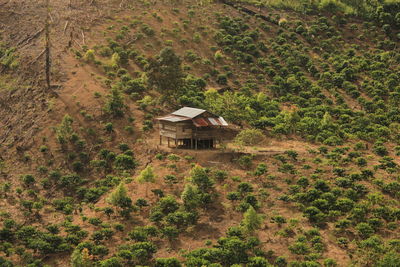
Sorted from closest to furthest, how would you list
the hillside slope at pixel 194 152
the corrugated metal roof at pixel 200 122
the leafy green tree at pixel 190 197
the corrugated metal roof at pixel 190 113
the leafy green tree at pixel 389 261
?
the leafy green tree at pixel 389 261 → the hillside slope at pixel 194 152 → the leafy green tree at pixel 190 197 → the corrugated metal roof at pixel 200 122 → the corrugated metal roof at pixel 190 113

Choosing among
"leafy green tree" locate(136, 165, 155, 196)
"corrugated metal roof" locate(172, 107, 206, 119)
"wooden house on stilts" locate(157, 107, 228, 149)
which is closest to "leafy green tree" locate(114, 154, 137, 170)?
"wooden house on stilts" locate(157, 107, 228, 149)

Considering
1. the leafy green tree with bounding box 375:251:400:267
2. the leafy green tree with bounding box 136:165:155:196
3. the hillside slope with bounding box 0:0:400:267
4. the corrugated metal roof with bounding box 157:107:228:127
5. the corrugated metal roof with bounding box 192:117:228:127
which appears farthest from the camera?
the corrugated metal roof with bounding box 157:107:228:127

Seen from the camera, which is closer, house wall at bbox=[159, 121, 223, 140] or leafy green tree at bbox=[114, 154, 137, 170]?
leafy green tree at bbox=[114, 154, 137, 170]

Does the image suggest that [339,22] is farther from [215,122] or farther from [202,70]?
[215,122]

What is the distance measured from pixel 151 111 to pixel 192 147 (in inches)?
437

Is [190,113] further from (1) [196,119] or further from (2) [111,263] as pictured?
(2) [111,263]

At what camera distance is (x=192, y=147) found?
163 ft

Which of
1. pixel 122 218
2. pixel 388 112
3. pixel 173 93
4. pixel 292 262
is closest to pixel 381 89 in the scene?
pixel 388 112

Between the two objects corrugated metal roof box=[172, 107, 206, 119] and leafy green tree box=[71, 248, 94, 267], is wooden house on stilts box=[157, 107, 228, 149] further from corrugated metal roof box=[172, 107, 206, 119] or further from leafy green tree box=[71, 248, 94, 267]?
leafy green tree box=[71, 248, 94, 267]

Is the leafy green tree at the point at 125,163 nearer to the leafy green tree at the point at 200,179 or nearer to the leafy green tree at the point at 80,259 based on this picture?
the leafy green tree at the point at 200,179

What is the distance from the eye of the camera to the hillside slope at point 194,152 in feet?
123

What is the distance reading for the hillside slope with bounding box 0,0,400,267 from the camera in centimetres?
3753

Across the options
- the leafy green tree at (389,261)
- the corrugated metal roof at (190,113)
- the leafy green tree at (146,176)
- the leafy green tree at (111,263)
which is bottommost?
the leafy green tree at (111,263)

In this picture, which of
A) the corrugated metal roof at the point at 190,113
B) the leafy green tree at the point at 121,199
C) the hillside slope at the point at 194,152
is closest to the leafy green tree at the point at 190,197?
the hillside slope at the point at 194,152
